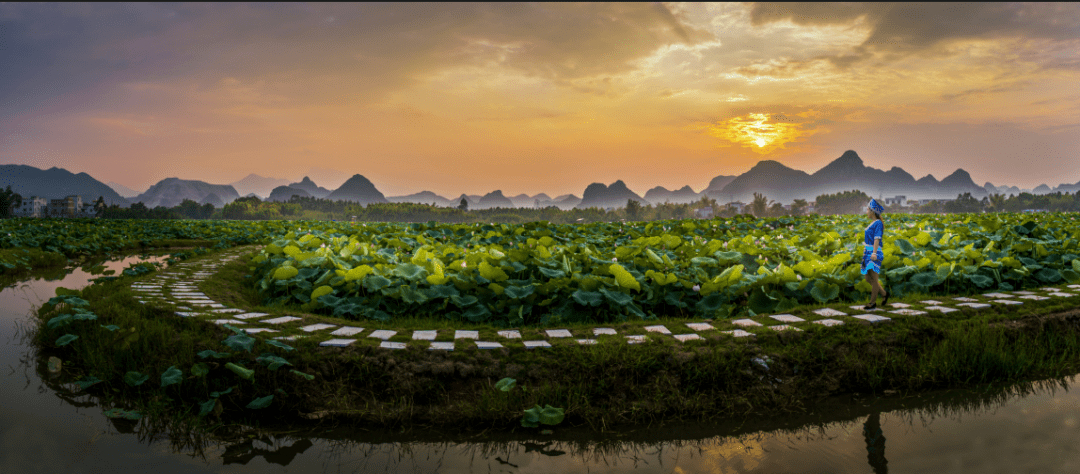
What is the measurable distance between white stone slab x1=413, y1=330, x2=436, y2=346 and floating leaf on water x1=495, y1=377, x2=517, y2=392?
1075 mm

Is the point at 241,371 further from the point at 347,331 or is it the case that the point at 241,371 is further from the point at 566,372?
the point at 566,372

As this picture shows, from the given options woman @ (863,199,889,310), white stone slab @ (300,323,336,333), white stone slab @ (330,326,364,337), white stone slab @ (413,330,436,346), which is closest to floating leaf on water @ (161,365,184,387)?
white stone slab @ (300,323,336,333)

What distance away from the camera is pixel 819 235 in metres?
10.4

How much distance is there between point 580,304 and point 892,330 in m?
3.15

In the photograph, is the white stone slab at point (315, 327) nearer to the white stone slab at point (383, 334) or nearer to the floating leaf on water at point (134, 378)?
the white stone slab at point (383, 334)

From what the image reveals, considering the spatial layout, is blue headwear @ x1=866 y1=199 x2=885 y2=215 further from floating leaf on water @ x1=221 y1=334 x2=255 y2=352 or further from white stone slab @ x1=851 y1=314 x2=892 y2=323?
floating leaf on water @ x1=221 y1=334 x2=255 y2=352

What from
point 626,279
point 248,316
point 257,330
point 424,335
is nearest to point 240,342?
point 257,330

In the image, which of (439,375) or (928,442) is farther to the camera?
(439,375)

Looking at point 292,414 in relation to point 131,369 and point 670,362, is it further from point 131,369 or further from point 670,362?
point 670,362

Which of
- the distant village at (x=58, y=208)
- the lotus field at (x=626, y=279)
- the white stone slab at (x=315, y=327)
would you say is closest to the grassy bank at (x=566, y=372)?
the white stone slab at (x=315, y=327)

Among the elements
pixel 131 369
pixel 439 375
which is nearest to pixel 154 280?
pixel 131 369

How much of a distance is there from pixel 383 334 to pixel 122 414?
2.01 m

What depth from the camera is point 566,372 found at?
Answer: 407cm

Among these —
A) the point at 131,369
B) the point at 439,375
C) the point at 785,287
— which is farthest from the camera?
the point at 785,287
